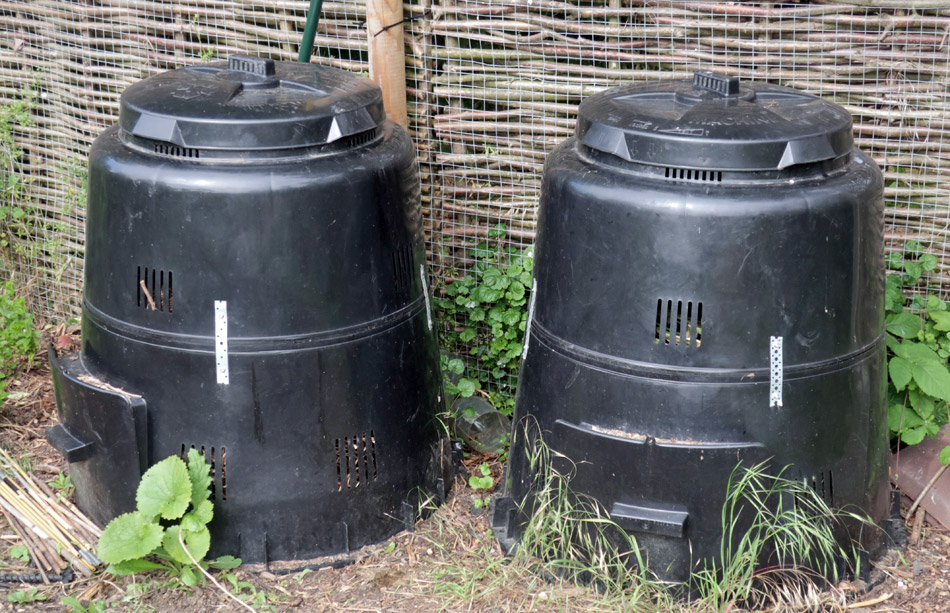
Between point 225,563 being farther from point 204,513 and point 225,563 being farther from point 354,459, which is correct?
point 354,459

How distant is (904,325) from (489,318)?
1.41 m

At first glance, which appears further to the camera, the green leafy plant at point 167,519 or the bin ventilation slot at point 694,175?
the green leafy plant at point 167,519

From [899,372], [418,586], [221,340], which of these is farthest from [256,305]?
[899,372]

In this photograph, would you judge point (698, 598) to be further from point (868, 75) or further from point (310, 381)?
point (868, 75)

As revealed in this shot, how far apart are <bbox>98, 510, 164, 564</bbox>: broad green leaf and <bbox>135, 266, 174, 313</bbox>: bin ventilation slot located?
22.5 inches

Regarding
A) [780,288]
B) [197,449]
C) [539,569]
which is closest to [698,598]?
[539,569]

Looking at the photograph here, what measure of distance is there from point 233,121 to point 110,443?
1003 mm

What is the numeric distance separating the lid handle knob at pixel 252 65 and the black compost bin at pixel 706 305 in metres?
0.87

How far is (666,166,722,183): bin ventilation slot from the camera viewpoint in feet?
7.61

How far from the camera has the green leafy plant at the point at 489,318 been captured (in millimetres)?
3488

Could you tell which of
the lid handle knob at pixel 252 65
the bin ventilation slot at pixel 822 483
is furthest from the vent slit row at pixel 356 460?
the bin ventilation slot at pixel 822 483

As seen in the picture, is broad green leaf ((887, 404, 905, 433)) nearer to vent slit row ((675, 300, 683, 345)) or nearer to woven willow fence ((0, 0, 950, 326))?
woven willow fence ((0, 0, 950, 326))

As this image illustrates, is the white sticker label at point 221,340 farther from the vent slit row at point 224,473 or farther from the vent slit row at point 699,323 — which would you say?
the vent slit row at point 699,323

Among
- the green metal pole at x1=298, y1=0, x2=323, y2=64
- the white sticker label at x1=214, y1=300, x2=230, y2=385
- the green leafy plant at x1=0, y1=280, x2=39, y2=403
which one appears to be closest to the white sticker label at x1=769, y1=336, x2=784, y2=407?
the white sticker label at x1=214, y1=300, x2=230, y2=385
